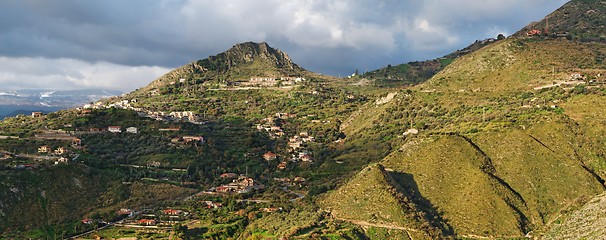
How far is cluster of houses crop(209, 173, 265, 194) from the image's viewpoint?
83.9 metres

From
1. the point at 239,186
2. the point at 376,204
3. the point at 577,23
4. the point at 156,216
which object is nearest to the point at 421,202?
the point at 376,204

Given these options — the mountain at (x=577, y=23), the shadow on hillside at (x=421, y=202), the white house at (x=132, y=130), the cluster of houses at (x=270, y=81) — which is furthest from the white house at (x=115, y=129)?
the mountain at (x=577, y=23)

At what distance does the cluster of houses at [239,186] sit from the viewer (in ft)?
275

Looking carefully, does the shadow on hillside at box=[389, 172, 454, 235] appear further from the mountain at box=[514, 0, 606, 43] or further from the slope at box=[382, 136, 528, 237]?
the mountain at box=[514, 0, 606, 43]

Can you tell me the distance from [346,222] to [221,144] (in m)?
59.5

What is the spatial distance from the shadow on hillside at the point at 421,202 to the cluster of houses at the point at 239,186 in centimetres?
2784

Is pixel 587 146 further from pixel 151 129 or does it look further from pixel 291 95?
pixel 291 95

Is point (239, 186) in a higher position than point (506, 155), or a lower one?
lower

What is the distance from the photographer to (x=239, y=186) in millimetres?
85438

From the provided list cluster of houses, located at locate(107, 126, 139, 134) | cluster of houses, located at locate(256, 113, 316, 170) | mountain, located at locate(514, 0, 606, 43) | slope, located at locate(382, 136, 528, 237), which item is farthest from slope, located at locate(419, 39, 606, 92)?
cluster of houses, located at locate(107, 126, 139, 134)

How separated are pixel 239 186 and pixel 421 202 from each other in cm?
3494

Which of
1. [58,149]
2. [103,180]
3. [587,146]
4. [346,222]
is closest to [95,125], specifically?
[58,149]

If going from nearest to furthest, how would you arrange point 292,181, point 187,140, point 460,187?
point 460,187 < point 292,181 < point 187,140

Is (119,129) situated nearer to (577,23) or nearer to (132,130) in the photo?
(132,130)
